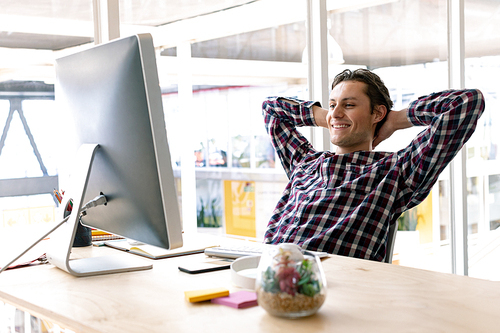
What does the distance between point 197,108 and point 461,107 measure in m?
1.50

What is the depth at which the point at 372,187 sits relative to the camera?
70.1 inches

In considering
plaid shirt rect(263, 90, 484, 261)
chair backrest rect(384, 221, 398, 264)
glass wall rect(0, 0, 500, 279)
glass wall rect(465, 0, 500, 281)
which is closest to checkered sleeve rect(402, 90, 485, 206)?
plaid shirt rect(263, 90, 484, 261)

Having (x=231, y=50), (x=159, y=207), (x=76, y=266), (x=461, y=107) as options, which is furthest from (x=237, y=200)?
(x=159, y=207)

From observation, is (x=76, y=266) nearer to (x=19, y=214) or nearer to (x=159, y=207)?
(x=159, y=207)

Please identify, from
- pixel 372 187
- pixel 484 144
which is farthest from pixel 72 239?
pixel 484 144

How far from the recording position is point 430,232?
11.3ft

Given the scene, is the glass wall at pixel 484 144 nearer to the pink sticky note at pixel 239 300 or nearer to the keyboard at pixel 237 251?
the keyboard at pixel 237 251

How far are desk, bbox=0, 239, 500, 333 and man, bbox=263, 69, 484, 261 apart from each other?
18.0 inches

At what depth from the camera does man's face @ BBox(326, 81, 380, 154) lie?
1.96 meters

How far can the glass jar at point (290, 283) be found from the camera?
0.83 metres

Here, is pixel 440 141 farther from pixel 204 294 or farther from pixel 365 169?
pixel 204 294

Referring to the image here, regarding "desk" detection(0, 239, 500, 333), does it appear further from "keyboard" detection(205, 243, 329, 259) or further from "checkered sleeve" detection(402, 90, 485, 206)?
"checkered sleeve" detection(402, 90, 485, 206)

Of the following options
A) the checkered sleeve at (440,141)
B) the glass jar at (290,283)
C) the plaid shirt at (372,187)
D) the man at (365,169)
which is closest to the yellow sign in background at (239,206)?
the man at (365,169)

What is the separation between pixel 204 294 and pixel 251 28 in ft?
6.99
